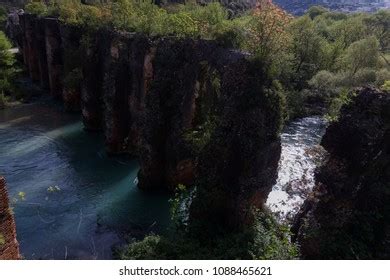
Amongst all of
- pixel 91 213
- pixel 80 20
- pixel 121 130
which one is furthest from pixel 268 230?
pixel 80 20

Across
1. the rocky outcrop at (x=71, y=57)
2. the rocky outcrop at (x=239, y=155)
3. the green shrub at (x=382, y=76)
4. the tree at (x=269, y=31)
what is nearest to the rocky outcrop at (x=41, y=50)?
the rocky outcrop at (x=71, y=57)

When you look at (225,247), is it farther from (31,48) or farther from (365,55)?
(31,48)

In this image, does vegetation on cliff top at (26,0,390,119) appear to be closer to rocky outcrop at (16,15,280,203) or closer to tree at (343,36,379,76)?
tree at (343,36,379,76)

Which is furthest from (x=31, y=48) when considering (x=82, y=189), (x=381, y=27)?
(x=381, y=27)

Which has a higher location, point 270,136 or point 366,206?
point 270,136

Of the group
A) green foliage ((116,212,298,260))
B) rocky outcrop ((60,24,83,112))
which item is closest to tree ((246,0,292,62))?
green foliage ((116,212,298,260))

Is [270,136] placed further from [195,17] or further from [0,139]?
[0,139]
